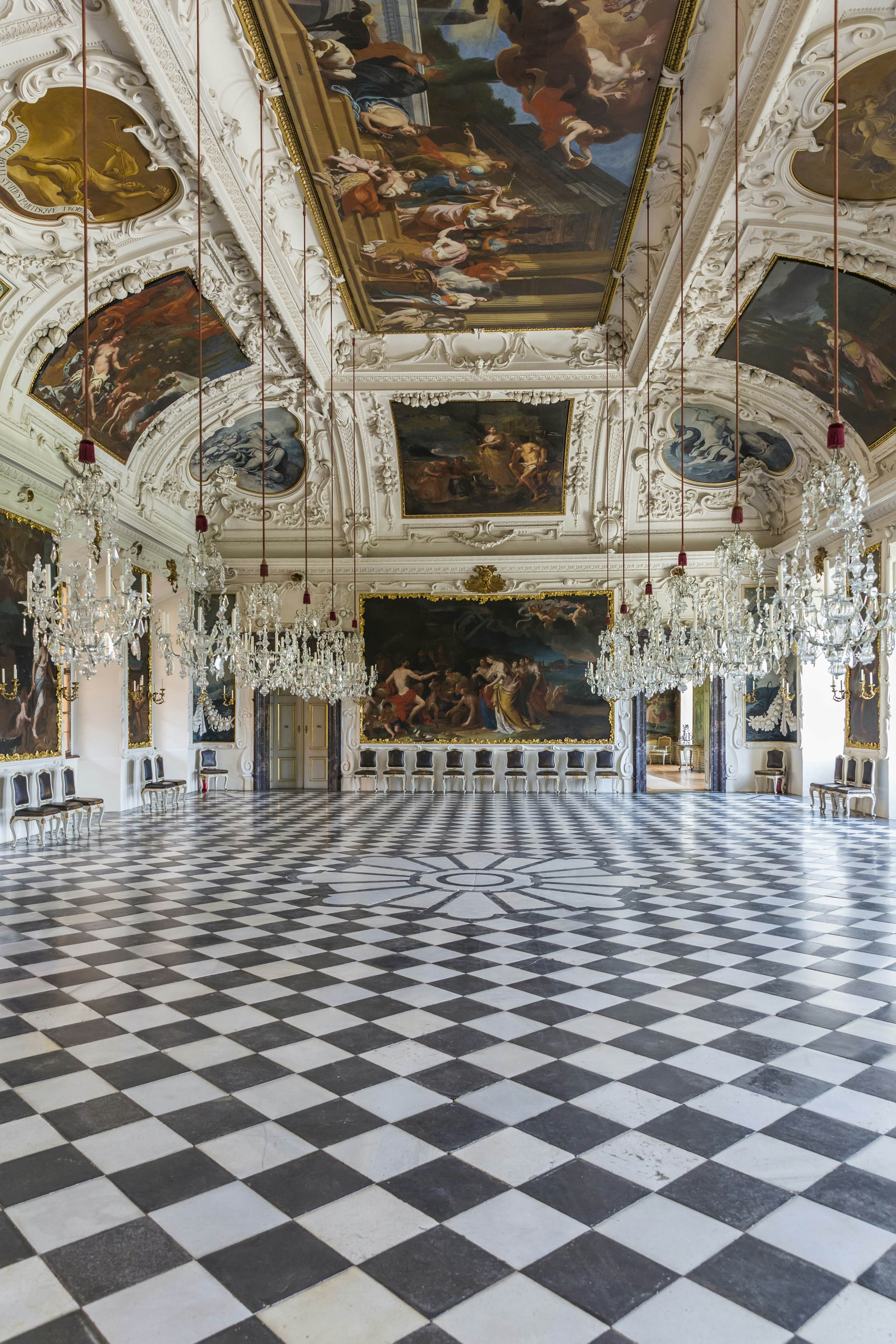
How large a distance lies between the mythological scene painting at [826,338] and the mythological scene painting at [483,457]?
496 centimetres

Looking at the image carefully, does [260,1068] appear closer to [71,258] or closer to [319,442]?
[71,258]

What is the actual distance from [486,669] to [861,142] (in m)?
14.4

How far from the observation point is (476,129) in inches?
415

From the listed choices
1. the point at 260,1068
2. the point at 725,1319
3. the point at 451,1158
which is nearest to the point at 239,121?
the point at 260,1068

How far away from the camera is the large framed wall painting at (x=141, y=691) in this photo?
18109mm

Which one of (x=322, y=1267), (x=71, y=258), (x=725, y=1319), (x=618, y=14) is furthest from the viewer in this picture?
(x=71, y=258)

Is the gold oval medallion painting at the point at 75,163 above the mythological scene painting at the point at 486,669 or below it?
above

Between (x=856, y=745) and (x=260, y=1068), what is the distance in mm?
15607

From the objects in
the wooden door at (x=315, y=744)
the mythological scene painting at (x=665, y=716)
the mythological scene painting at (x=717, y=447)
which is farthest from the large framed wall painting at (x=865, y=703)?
the mythological scene painting at (x=665, y=716)

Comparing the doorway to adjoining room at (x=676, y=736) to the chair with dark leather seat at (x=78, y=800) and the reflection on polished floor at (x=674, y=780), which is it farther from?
the chair with dark leather seat at (x=78, y=800)

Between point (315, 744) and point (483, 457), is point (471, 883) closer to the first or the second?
point (483, 457)

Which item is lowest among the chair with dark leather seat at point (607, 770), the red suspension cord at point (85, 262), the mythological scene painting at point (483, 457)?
the chair with dark leather seat at point (607, 770)

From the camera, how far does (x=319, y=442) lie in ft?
70.0

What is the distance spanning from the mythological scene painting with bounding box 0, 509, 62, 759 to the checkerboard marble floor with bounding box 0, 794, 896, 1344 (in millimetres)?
4766
